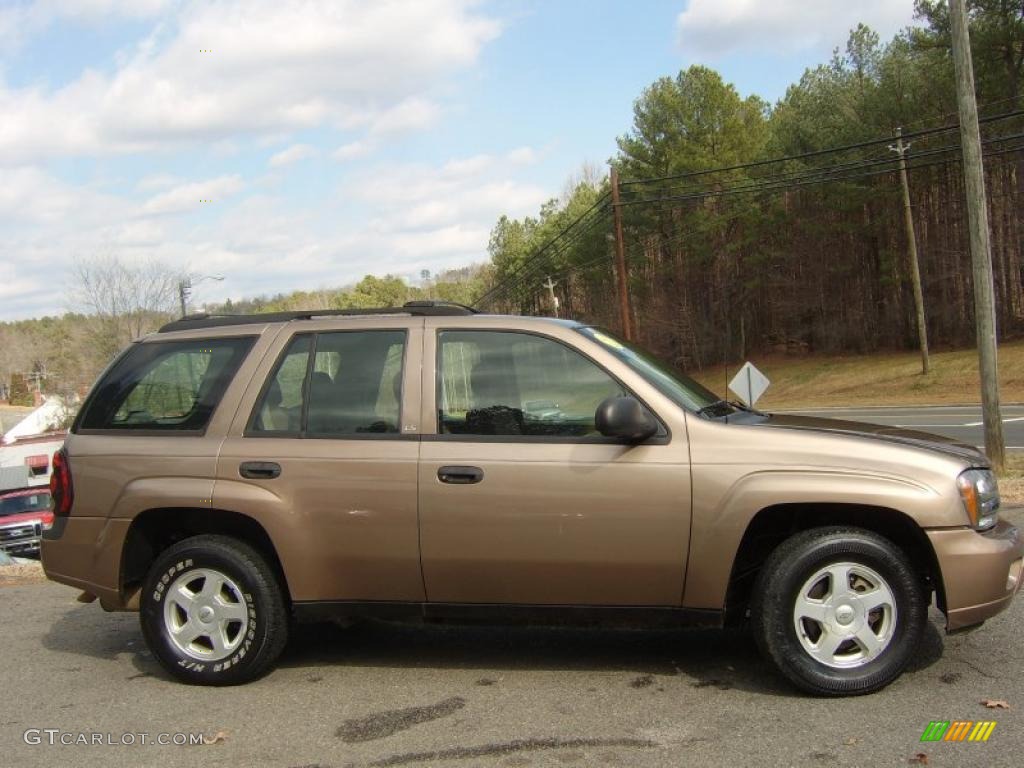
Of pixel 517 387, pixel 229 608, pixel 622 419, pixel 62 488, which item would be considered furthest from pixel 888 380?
pixel 62 488

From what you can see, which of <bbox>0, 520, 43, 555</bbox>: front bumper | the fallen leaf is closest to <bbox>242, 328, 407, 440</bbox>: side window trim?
the fallen leaf

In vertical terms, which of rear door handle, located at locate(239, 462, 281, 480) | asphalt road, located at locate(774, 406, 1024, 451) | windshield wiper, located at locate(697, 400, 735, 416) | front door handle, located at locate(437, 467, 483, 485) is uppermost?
windshield wiper, located at locate(697, 400, 735, 416)

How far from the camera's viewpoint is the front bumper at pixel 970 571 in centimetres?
387

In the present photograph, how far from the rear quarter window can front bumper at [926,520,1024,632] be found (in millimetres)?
3555

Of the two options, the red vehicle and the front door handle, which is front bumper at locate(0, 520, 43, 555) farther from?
the front door handle

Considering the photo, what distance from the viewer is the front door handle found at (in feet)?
13.8

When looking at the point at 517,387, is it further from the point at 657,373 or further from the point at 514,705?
the point at 514,705

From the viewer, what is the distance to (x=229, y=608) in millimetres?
4492

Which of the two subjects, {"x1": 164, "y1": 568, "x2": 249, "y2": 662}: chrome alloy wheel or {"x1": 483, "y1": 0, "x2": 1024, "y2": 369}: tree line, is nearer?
{"x1": 164, "y1": 568, "x2": 249, "y2": 662}: chrome alloy wheel

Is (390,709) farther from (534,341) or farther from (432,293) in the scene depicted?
(432,293)

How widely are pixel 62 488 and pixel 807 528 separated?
12.6ft

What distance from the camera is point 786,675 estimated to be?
13.0 ft

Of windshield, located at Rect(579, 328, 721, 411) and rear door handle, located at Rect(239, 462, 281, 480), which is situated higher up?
windshield, located at Rect(579, 328, 721, 411)

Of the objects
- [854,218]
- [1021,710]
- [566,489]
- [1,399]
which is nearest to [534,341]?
[566,489]
